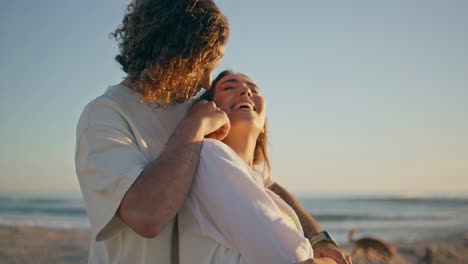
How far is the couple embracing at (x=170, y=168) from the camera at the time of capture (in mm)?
2119

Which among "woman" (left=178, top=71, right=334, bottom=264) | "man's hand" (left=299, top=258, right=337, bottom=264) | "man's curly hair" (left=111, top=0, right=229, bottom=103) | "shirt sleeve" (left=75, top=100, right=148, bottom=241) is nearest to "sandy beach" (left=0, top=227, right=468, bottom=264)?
"man's hand" (left=299, top=258, right=337, bottom=264)

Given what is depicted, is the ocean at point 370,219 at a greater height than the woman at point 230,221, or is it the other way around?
the woman at point 230,221

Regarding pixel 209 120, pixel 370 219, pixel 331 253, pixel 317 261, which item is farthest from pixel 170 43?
pixel 370 219

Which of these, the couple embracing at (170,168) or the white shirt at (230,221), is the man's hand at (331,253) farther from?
the white shirt at (230,221)

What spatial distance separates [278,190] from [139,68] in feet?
4.72

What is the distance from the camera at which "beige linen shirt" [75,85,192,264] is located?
217 centimetres

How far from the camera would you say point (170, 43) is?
8.06ft

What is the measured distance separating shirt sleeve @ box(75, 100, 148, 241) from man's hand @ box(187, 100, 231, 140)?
37cm

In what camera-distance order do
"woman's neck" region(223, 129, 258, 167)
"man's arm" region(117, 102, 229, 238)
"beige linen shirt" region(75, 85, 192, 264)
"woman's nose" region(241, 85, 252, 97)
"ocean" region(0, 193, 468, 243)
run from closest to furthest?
1. "man's arm" region(117, 102, 229, 238)
2. "beige linen shirt" region(75, 85, 192, 264)
3. "woman's neck" region(223, 129, 258, 167)
4. "woman's nose" region(241, 85, 252, 97)
5. "ocean" region(0, 193, 468, 243)

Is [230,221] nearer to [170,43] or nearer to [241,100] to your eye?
[170,43]

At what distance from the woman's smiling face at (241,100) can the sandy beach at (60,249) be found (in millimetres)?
4912

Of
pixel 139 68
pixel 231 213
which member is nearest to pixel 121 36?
pixel 139 68

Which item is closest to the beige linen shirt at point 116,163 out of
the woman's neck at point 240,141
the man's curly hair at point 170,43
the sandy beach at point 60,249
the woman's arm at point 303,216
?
the man's curly hair at point 170,43

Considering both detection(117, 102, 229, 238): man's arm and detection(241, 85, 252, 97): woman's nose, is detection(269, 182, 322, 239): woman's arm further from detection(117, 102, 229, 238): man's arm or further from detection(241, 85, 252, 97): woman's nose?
detection(117, 102, 229, 238): man's arm
